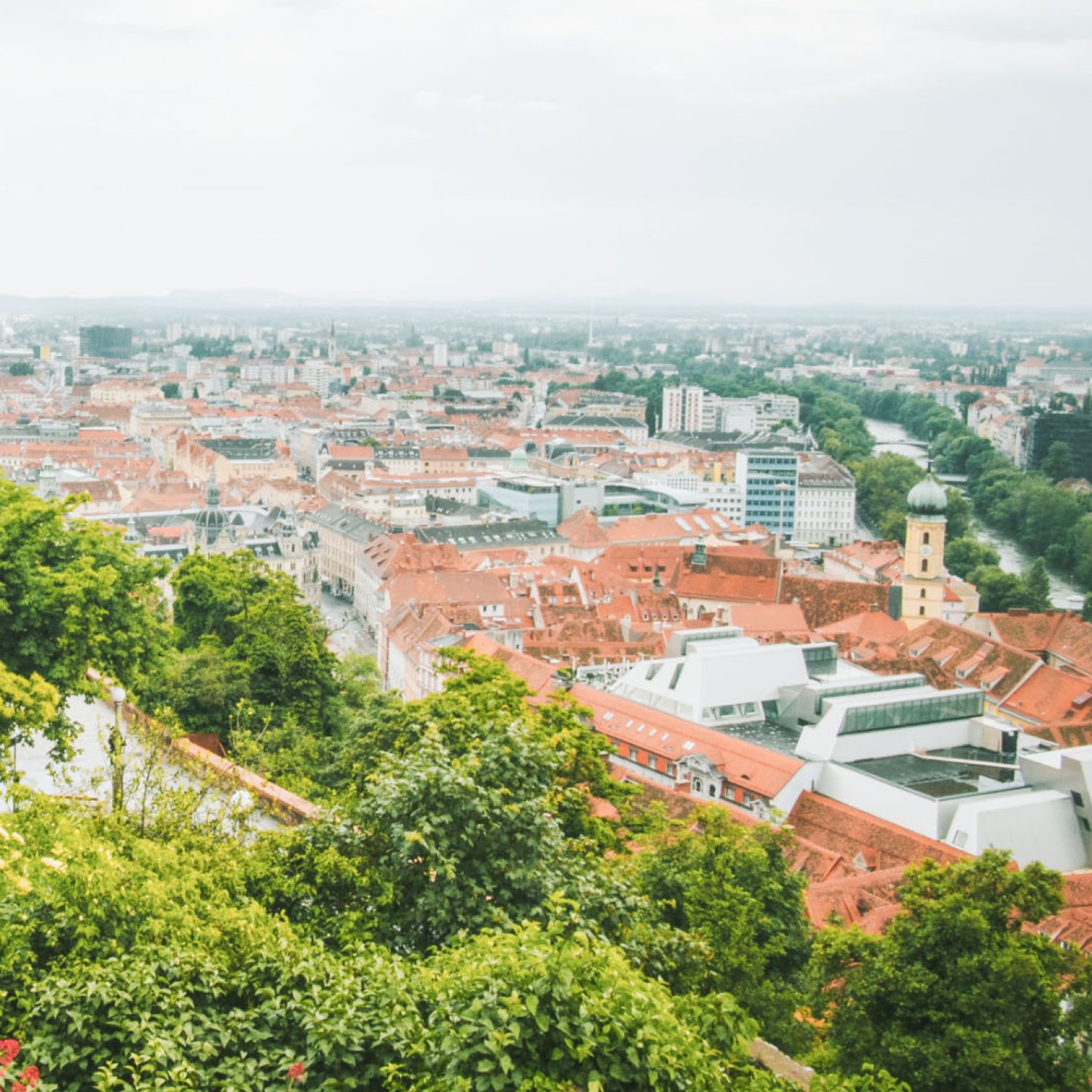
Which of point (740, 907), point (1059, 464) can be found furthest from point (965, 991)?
point (1059, 464)

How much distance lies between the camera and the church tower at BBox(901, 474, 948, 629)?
53.4 metres

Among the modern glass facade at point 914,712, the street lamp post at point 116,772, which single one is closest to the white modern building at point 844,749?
the modern glass facade at point 914,712

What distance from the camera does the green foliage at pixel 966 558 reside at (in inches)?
2889

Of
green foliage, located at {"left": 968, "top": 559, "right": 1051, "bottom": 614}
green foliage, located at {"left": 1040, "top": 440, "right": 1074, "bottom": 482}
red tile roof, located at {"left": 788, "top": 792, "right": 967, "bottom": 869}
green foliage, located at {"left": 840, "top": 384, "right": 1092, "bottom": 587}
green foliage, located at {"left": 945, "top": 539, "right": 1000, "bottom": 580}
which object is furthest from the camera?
green foliage, located at {"left": 1040, "top": 440, "right": 1074, "bottom": 482}

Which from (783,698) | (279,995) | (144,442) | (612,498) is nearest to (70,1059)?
(279,995)

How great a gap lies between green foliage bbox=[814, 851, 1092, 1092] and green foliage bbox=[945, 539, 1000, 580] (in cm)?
6006

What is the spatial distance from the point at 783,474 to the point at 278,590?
2659 inches

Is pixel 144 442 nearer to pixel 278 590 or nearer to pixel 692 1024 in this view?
pixel 278 590

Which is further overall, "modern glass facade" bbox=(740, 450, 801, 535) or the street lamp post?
"modern glass facade" bbox=(740, 450, 801, 535)

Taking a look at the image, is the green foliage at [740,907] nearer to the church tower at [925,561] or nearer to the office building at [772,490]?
the church tower at [925,561]

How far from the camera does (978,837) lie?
88.4 ft

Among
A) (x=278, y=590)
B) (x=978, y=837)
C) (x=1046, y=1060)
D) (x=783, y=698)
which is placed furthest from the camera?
(x=783, y=698)

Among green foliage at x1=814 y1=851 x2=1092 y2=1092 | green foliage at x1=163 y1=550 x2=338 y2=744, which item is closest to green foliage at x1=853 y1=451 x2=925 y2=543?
green foliage at x1=163 y1=550 x2=338 y2=744

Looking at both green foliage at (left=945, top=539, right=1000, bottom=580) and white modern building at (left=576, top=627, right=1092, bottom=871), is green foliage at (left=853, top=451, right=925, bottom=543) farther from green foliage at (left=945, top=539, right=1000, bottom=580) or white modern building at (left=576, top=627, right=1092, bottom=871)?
white modern building at (left=576, top=627, right=1092, bottom=871)
